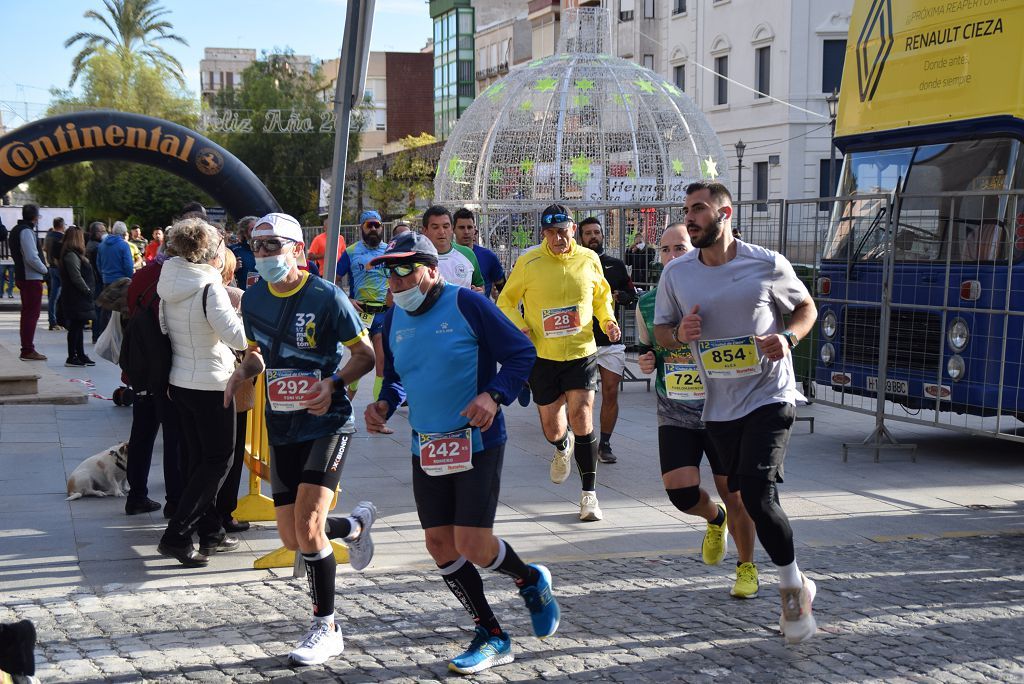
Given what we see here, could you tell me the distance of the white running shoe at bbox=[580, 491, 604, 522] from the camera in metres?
7.67

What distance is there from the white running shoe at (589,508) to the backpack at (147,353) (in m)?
2.71

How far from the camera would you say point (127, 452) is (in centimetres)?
792

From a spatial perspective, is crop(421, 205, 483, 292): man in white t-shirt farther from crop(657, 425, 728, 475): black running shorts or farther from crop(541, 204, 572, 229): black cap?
crop(657, 425, 728, 475): black running shorts

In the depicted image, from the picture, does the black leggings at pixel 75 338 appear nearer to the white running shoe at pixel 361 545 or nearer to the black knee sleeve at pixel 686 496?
the white running shoe at pixel 361 545

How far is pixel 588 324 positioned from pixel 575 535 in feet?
5.25

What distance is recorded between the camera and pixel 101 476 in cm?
817

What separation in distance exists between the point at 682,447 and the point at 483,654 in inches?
71.1

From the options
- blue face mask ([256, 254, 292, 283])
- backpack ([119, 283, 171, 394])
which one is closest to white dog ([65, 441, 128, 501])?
backpack ([119, 283, 171, 394])

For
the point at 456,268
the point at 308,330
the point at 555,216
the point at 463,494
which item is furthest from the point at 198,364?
the point at 456,268

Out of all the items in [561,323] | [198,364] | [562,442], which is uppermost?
[561,323]

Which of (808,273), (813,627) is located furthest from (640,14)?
(813,627)

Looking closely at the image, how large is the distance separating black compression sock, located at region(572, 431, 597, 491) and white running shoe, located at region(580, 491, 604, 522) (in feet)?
0.16

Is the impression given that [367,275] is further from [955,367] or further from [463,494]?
[463,494]

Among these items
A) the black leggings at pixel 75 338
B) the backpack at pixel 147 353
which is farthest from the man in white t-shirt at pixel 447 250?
the black leggings at pixel 75 338
